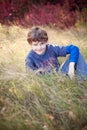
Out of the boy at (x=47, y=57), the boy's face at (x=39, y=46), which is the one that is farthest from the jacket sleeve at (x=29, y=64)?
the boy's face at (x=39, y=46)

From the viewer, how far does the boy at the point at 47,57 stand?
3650 millimetres

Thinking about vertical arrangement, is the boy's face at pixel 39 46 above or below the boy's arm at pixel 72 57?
above

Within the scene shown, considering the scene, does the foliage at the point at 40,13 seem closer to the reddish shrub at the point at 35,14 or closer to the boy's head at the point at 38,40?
the reddish shrub at the point at 35,14

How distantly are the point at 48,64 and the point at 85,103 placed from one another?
1.09 metres

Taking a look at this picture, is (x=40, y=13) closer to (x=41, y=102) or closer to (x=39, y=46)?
(x=39, y=46)

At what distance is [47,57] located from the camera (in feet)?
12.7

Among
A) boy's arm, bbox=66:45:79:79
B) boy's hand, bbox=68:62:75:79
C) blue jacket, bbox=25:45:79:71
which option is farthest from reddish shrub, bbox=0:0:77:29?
boy's hand, bbox=68:62:75:79

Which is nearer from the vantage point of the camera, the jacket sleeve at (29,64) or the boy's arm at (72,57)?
the boy's arm at (72,57)

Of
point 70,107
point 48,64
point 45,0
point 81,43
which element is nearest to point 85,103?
point 70,107

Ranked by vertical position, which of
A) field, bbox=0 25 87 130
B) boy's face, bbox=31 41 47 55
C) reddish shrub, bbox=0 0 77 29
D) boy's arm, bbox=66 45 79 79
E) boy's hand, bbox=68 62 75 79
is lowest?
field, bbox=0 25 87 130

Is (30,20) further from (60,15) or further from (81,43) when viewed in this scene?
(81,43)

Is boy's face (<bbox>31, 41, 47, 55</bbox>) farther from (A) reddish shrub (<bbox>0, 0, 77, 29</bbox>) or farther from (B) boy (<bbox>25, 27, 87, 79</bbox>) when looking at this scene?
(A) reddish shrub (<bbox>0, 0, 77, 29</bbox>)

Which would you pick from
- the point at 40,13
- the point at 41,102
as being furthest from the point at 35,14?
the point at 41,102

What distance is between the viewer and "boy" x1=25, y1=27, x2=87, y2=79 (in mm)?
3650
